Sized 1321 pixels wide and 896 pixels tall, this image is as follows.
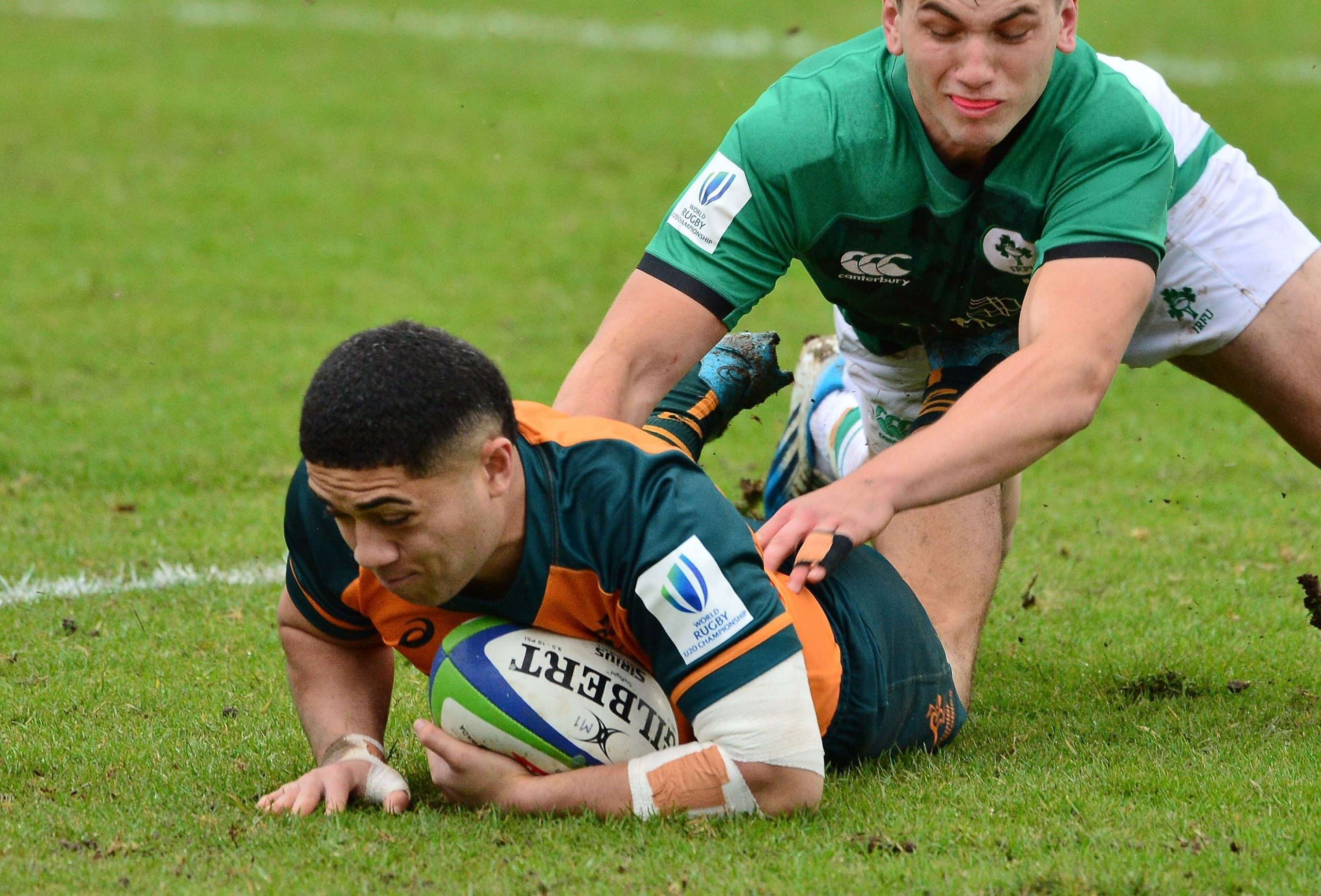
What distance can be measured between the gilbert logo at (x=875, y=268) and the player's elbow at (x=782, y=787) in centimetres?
151

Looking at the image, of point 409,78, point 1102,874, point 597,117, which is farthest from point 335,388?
point 409,78

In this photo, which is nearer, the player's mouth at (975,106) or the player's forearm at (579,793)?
the player's forearm at (579,793)

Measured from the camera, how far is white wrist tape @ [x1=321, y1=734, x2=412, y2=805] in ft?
11.7

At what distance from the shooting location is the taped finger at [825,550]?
348cm

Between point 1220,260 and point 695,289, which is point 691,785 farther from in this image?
point 1220,260

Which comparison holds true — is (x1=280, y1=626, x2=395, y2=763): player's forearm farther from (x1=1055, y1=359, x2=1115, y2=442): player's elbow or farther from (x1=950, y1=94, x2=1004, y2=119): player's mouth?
(x1=950, y1=94, x2=1004, y2=119): player's mouth

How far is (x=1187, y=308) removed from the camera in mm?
4465

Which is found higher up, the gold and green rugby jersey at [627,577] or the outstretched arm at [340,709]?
the gold and green rugby jersey at [627,577]

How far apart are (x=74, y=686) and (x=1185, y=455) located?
16.5 feet

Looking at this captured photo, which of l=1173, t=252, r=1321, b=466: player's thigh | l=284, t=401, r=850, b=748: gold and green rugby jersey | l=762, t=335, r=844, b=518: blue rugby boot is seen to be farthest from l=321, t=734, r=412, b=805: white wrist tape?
l=762, t=335, r=844, b=518: blue rugby boot

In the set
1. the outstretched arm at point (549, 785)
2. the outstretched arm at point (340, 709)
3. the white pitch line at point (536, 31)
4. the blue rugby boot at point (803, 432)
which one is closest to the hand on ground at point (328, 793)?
the outstretched arm at point (340, 709)

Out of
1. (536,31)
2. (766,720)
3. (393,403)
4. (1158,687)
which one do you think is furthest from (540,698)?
(536,31)

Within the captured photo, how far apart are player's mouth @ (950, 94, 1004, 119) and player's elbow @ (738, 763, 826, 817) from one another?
1591mm

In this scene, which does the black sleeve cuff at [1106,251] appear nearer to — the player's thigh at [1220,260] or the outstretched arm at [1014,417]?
the outstretched arm at [1014,417]
